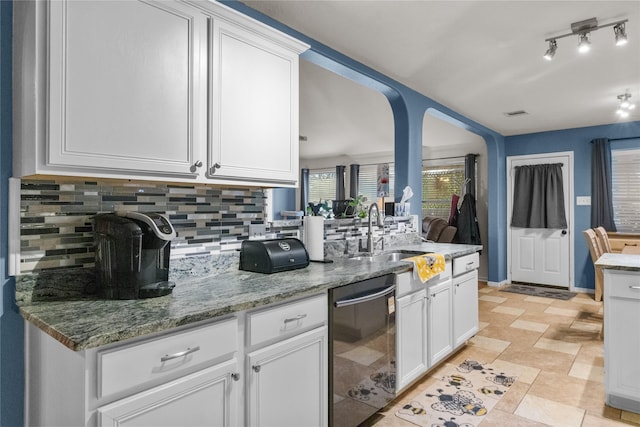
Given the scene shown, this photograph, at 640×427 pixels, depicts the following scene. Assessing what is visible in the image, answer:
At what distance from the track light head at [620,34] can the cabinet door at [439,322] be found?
6.33 ft

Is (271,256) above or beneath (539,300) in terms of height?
above

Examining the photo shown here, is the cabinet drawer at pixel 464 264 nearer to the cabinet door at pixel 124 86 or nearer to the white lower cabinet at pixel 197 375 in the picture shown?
the white lower cabinet at pixel 197 375

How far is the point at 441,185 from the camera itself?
6.70m

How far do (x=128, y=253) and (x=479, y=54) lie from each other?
2835mm

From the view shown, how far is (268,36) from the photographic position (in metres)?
1.94

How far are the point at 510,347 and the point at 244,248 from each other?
8.52 feet

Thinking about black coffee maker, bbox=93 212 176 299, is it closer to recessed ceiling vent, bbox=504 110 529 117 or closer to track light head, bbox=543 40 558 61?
track light head, bbox=543 40 558 61

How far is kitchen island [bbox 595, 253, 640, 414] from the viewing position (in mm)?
2193

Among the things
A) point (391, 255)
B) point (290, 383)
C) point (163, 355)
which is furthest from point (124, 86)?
point (391, 255)

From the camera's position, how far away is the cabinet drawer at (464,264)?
2957 millimetres

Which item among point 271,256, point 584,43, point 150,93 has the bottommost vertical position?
point 271,256

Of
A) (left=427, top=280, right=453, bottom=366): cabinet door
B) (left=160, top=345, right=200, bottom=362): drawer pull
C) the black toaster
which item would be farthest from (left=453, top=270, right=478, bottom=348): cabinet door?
(left=160, top=345, right=200, bottom=362): drawer pull

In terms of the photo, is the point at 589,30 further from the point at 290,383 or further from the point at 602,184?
the point at 602,184

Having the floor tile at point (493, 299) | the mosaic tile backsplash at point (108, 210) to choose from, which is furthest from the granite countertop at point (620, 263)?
the floor tile at point (493, 299)
